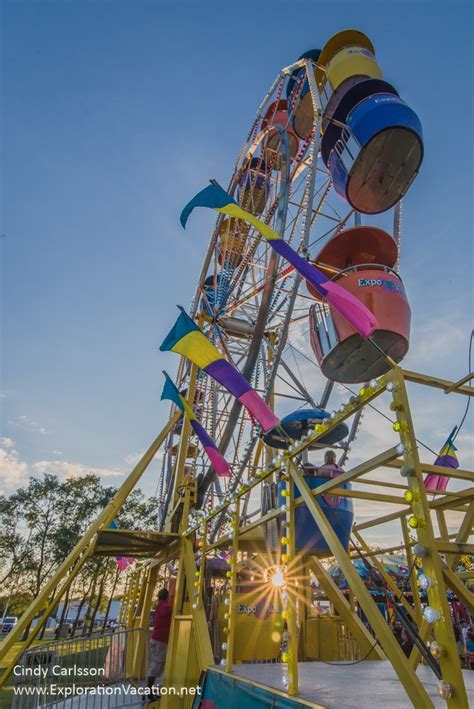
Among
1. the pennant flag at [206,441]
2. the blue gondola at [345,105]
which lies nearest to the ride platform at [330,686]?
the pennant flag at [206,441]

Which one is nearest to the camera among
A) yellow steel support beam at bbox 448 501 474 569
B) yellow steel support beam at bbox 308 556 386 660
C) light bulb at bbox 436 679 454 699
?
light bulb at bbox 436 679 454 699

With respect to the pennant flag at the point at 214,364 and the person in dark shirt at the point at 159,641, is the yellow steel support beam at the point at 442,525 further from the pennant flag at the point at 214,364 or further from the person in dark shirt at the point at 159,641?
the person in dark shirt at the point at 159,641

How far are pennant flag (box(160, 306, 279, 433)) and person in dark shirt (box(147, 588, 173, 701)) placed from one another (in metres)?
4.59

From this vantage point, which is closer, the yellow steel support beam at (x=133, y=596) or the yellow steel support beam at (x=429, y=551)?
the yellow steel support beam at (x=429, y=551)

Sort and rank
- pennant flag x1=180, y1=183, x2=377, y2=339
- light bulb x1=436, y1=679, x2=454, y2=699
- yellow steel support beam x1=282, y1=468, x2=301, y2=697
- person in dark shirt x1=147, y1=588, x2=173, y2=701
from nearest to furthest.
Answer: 1. light bulb x1=436, y1=679, x2=454, y2=699
2. yellow steel support beam x1=282, y1=468, x2=301, y2=697
3. pennant flag x1=180, y1=183, x2=377, y2=339
4. person in dark shirt x1=147, y1=588, x2=173, y2=701

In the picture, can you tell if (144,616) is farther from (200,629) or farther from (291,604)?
(291,604)

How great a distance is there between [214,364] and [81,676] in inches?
301

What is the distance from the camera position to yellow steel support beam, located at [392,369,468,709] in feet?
6.38

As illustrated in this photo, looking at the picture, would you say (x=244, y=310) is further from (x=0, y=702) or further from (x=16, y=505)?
(x=16, y=505)

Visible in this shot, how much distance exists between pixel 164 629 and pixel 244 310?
691cm

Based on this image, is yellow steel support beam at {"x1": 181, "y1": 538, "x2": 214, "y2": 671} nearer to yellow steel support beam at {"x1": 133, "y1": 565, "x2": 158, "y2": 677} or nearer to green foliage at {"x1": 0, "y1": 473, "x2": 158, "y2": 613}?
yellow steel support beam at {"x1": 133, "y1": 565, "x2": 158, "y2": 677}

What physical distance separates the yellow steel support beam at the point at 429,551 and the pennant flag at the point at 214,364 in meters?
2.44

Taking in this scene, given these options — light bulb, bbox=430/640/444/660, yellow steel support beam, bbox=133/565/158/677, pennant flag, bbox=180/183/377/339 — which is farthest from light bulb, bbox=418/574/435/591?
yellow steel support beam, bbox=133/565/158/677

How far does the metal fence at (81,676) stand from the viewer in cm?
599
